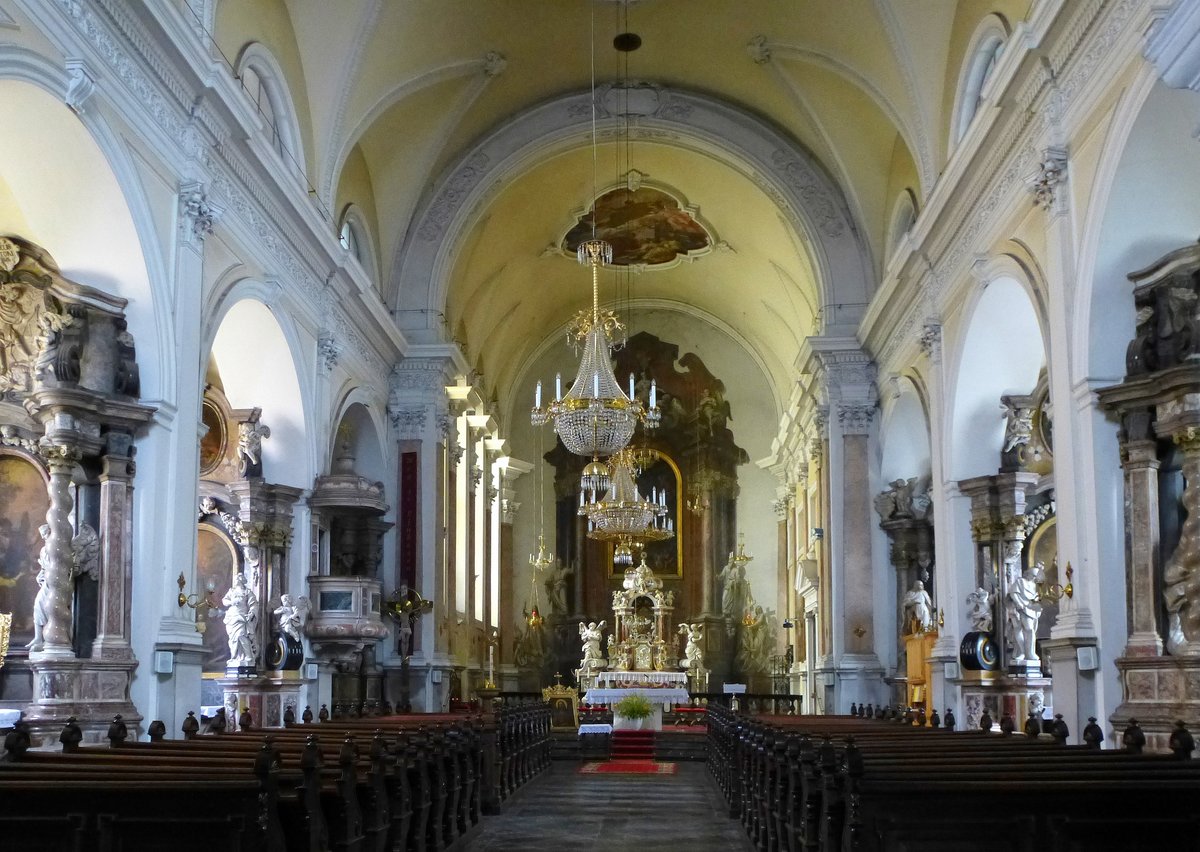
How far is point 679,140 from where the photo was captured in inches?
788

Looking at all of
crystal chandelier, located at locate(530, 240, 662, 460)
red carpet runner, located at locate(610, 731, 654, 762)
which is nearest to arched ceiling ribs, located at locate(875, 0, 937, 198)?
crystal chandelier, located at locate(530, 240, 662, 460)

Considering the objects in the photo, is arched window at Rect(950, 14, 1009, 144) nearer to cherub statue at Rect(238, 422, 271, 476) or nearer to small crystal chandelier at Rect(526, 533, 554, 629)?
cherub statue at Rect(238, 422, 271, 476)

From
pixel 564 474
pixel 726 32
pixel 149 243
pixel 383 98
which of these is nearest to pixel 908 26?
pixel 726 32

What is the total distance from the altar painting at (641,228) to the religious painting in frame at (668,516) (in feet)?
16.5

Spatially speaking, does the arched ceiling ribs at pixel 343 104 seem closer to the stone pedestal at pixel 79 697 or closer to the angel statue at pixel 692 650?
the stone pedestal at pixel 79 697

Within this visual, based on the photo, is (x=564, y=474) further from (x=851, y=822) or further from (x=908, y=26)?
(x=851, y=822)

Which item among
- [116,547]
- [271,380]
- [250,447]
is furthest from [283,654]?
[116,547]

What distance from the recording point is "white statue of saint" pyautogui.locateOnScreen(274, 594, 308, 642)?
1443 cm

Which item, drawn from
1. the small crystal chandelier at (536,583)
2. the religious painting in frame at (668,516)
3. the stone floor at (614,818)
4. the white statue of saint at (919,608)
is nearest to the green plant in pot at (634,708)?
the stone floor at (614,818)

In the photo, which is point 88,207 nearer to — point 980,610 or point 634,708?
point 980,610

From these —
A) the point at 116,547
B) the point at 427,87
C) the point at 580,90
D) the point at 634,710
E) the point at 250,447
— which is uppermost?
the point at 580,90

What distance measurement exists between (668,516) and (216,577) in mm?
15980

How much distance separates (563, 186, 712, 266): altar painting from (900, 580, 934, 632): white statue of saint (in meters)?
9.11

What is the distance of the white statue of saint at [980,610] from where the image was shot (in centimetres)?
1381
